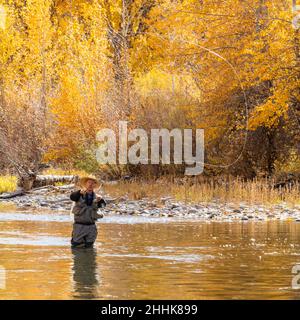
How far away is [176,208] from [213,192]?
117 inches

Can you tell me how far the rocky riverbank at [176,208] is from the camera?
77.3 ft

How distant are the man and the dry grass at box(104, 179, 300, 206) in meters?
10.4

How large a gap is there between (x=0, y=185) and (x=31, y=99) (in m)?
3.17

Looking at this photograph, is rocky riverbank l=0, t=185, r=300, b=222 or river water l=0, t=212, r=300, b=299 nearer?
river water l=0, t=212, r=300, b=299

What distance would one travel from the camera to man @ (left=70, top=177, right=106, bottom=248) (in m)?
16.1

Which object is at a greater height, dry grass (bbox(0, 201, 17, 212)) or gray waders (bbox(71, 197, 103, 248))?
gray waders (bbox(71, 197, 103, 248))

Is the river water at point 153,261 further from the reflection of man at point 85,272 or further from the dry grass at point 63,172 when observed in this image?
the dry grass at point 63,172

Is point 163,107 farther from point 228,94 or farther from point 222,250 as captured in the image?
point 222,250

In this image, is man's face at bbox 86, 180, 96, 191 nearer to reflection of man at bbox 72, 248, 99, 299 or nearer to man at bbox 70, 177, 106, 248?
man at bbox 70, 177, 106, 248

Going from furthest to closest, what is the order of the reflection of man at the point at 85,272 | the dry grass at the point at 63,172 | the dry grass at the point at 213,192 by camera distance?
1. the dry grass at the point at 63,172
2. the dry grass at the point at 213,192
3. the reflection of man at the point at 85,272

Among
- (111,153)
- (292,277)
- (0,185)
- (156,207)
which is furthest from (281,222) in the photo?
(0,185)

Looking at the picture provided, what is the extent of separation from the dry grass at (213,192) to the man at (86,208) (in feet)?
34.1

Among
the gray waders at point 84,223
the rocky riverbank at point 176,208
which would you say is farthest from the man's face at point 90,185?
the rocky riverbank at point 176,208

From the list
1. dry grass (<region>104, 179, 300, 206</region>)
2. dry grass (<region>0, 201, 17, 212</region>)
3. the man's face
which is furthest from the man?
dry grass (<region>104, 179, 300, 206</region>)
